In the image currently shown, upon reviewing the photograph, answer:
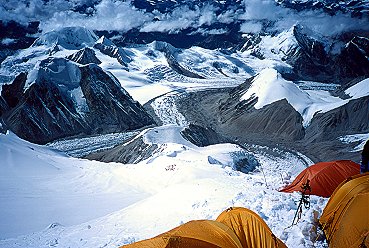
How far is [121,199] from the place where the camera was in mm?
19266

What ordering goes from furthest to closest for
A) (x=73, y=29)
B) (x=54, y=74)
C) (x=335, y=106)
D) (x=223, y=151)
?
(x=73, y=29) < (x=54, y=74) < (x=335, y=106) < (x=223, y=151)

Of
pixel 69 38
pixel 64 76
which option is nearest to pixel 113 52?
pixel 69 38

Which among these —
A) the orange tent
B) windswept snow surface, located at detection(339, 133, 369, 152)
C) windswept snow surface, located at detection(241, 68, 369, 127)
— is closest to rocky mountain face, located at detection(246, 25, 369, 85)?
windswept snow surface, located at detection(241, 68, 369, 127)

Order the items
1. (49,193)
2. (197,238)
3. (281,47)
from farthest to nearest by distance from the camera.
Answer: (281,47), (49,193), (197,238)

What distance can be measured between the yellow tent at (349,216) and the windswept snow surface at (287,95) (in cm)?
4604

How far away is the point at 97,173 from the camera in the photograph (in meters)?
25.7

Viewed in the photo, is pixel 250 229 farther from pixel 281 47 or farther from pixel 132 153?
pixel 281 47

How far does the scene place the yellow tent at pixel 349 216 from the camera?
25.5ft

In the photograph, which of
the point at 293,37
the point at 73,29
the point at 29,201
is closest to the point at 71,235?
the point at 29,201

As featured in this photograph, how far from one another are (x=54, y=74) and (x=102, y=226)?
163 feet

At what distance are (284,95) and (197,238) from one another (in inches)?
2207

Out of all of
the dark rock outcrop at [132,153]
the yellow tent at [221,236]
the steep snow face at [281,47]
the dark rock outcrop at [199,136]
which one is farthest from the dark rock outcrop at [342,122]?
the steep snow face at [281,47]

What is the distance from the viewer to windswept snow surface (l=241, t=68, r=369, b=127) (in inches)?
2153

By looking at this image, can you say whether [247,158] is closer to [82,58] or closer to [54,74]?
[54,74]
